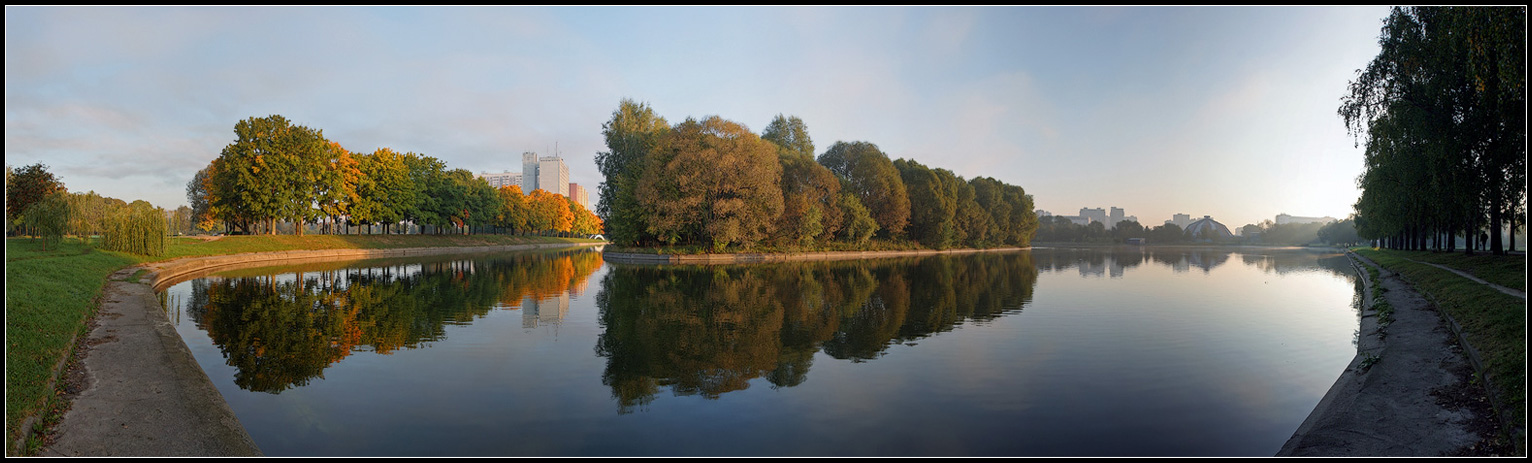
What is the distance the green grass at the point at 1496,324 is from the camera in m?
8.02

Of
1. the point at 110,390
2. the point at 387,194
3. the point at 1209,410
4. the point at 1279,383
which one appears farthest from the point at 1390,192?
the point at 387,194

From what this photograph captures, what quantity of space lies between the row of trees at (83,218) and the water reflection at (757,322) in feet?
93.0

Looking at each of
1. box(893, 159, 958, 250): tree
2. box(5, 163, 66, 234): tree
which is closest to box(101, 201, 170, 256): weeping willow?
box(5, 163, 66, 234): tree

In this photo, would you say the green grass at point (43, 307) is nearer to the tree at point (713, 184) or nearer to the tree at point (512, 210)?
the tree at point (713, 184)

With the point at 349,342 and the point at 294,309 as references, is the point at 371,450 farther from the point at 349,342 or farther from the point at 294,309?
the point at 294,309

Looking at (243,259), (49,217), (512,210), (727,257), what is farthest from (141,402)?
(512,210)

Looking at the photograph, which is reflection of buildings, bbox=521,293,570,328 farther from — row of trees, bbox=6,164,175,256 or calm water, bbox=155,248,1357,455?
row of trees, bbox=6,164,175,256

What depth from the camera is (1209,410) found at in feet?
30.1

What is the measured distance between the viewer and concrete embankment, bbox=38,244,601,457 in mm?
6938

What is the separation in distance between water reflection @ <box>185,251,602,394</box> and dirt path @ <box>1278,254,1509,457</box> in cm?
1461

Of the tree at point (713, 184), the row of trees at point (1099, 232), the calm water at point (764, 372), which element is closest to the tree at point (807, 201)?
the tree at point (713, 184)

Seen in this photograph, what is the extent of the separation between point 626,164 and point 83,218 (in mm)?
36501

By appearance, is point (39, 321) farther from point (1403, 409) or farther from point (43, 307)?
point (1403, 409)

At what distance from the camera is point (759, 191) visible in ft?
166
